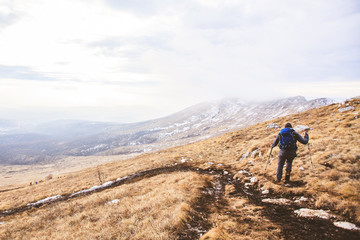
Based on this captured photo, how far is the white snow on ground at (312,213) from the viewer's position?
25.1ft

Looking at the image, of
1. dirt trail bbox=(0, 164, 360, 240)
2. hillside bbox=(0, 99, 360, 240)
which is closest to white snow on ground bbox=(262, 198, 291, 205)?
hillside bbox=(0, 99, 360, 240)

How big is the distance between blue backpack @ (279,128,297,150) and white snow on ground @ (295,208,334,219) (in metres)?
4.81

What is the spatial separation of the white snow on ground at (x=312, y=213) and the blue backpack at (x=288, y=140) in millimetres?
4812

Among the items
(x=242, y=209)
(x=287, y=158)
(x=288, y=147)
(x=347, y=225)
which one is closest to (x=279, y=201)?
(x=242, y=209)

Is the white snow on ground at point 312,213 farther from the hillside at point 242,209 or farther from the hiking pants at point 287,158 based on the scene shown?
the hiking pants at point 287,158

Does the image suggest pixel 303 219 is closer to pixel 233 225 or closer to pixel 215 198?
pixel 233 225

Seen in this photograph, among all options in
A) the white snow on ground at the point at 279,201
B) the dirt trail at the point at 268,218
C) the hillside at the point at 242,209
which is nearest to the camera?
the dirt trail at the point at 268,218

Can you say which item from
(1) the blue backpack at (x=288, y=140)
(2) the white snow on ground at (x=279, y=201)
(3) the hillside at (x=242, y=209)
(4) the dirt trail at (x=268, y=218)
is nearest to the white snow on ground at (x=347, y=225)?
(3) the hillside at (x=242, y=209)

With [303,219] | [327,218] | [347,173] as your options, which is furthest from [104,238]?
[347,173]

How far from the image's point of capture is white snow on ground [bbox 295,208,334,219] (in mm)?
7656

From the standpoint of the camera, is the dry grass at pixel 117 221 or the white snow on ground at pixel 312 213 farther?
the dry grass at pixel 117 221

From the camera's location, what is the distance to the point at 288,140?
12.3 meters

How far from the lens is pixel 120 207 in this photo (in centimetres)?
1190

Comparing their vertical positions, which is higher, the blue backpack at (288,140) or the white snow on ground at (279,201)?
the blue backpack at (288,140)
